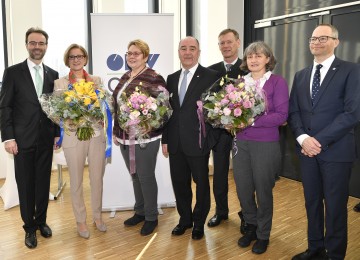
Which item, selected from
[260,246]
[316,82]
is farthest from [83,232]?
[316,82]

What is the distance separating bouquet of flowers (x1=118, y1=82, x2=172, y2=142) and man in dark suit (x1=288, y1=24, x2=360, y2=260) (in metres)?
1.07

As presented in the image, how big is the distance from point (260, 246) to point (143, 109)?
1514 millimetres

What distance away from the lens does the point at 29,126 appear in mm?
3119

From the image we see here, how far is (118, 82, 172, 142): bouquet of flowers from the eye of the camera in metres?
2.88

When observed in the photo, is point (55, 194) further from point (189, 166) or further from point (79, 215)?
point (189, 166)

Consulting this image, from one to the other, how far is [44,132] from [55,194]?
1.88 metres

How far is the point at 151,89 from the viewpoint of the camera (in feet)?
10.1

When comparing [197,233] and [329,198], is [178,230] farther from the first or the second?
[329,198]

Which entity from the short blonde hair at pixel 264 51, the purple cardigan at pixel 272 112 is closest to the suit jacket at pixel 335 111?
the purple cardigan at pixel 272 112

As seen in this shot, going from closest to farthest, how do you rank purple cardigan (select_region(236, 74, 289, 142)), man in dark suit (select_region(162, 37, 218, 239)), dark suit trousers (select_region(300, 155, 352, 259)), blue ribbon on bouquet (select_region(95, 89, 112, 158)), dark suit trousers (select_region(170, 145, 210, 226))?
dark suit trousers (select_region(300, 155, 352, 259)) → purple cardigan (select_region(236, 74, 289, 142)) → blue ribbon on bouquet (select_region(95, 89, 112, 158)) → man in dark suit (select_region(162, 37, 218, 239)) → dark suit trousers (select_region(170, 145, 210, 226))

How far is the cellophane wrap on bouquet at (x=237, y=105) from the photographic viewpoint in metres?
2.64

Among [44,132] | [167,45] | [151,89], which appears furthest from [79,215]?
[167,45]

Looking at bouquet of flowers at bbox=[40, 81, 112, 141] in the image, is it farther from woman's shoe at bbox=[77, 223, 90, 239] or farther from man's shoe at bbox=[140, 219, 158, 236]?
man's shoe at bbox=[140, 219, 158, 236]

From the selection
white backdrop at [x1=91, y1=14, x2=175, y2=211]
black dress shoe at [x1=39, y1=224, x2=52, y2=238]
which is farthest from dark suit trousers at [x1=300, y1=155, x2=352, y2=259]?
black dress shoe at [x1=39, y1=224, x2=52, y2=238]
